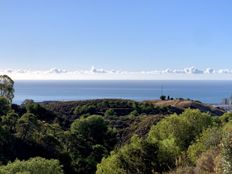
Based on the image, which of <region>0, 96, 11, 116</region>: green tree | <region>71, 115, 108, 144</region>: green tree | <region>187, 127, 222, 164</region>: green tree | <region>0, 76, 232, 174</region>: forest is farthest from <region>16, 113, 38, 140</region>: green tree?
<region>187, 127, 222, 164</region>: green tree

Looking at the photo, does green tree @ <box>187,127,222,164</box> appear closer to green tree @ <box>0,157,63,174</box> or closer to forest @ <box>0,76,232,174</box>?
forest @ <box>0,76,232,174</box>

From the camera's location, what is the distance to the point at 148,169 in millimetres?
32000

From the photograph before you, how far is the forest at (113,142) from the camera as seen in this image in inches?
1170

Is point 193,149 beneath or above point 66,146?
above

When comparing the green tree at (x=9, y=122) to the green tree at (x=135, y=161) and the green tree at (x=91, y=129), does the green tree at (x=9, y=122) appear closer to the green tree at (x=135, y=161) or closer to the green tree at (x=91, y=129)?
the green tree at (x=91, y=129)

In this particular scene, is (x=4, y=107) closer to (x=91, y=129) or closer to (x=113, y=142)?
(x=91, y=129)

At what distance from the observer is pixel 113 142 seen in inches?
2933

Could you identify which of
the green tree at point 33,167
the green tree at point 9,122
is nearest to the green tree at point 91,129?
the green tree at point 9,122

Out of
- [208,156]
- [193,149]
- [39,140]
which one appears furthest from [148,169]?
[39,140]

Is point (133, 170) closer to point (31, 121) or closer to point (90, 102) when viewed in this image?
point (31, 121)

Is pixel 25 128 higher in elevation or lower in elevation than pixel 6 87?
lower

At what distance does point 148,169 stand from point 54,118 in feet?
188

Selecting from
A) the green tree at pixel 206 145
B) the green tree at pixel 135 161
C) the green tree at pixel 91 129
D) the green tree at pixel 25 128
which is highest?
the green tree at pixel 206 145

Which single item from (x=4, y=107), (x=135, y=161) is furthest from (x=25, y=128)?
(x=135, y=161)
